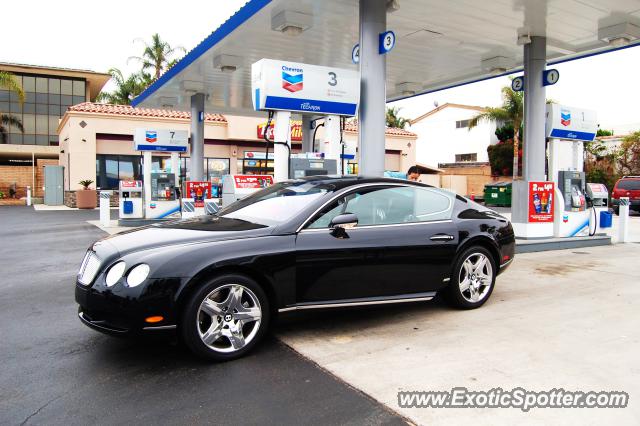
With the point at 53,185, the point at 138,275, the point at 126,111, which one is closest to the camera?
the point at 138,275

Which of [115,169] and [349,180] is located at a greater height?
[115,169]

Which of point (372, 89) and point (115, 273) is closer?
point (115, 273)

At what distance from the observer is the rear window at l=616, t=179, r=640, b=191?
20641 mm

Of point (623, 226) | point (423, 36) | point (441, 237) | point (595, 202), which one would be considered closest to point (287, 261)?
point (441, 237)

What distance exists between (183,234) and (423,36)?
8.12m

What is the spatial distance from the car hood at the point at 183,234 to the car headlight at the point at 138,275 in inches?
8.3

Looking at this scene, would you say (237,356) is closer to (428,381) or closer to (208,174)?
(428,381)

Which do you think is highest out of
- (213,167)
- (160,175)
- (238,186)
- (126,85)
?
(126,85)

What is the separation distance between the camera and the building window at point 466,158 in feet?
139

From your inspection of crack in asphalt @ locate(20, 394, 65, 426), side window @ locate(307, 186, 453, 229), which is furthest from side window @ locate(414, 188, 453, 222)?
crack in asphalt @ locate(20, 394, 65, 426)

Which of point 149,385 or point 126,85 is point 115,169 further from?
point 149,385

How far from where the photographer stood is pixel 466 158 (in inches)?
1704

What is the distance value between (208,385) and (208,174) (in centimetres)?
2440

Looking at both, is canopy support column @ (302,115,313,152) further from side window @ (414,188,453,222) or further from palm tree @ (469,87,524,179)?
palm tree @ (469,87,524,179)
